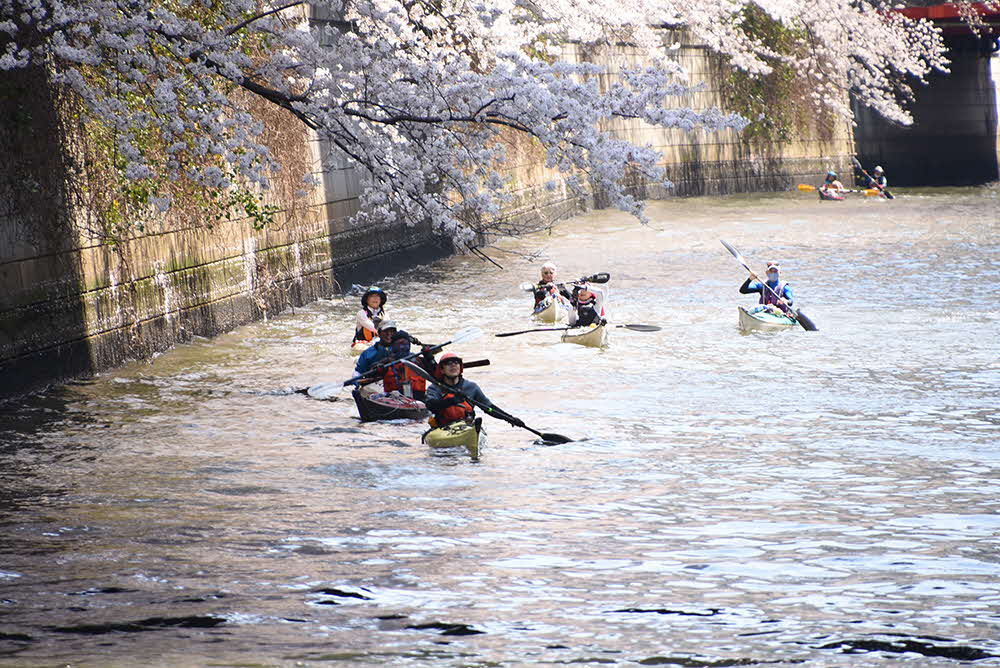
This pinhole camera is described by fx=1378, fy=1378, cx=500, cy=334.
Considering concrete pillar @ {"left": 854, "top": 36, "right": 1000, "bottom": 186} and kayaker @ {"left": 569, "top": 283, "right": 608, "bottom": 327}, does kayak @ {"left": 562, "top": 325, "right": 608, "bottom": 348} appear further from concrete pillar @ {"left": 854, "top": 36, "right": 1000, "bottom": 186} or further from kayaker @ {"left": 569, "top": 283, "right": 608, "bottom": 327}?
concrete pillar @ {"left": 854, "top": 36, "right": 1000, "bottom": 186}

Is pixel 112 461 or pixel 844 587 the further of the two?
pixel 112 461

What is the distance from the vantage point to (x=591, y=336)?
58.3 ft

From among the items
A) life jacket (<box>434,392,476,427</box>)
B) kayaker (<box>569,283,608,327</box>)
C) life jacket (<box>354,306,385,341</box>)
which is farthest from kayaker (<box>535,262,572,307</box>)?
life jacket (<box>434,392,476,427</box>)

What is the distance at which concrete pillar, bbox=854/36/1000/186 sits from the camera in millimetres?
41625

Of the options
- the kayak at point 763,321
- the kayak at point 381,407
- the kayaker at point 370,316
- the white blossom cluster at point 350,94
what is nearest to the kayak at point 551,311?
the kayak at point 763,321

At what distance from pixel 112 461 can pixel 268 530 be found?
2.78 metres

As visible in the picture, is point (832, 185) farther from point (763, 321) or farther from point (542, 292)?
point (763, 321)

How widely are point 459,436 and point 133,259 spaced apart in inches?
249

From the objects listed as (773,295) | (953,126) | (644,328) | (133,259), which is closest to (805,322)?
(773,295)

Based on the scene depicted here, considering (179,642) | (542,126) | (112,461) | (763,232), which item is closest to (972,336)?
(542,126)

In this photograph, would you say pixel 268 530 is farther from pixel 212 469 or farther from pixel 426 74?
pixel 426 74

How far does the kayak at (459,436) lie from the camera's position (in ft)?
38.5

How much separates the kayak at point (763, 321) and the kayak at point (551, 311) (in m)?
2.72

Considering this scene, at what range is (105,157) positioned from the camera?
15.7 meters
